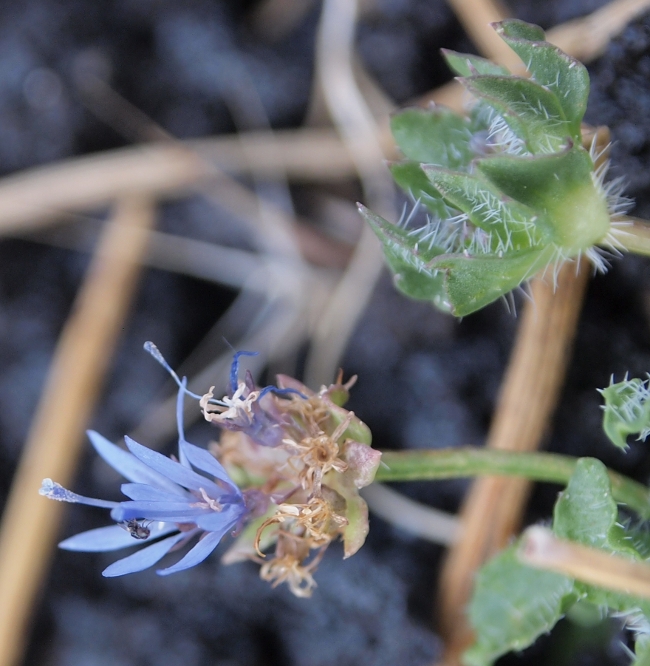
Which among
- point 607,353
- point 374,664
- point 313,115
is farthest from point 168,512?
point 313,115

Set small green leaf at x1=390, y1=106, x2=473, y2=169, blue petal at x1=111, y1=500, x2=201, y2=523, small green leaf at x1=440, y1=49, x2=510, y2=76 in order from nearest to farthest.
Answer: blue petal at x1=111, y1=500, x2=201, y2=523 → small green leaf at x1=440, y1=49, x2=510, y2=76 → small green leaf at x1=390, y1=106, x2=473, y2=169

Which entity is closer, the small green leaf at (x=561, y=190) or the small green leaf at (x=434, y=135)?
the small green leaf at (x=561, y=190)

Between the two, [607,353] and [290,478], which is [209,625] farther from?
[607,353]

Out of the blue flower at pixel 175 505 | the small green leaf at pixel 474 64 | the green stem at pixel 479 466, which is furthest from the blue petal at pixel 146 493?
the small green leaf at pixel 474 64

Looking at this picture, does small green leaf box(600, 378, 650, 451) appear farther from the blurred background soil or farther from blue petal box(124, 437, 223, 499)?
blue petal box(124, 437, 223, 499)

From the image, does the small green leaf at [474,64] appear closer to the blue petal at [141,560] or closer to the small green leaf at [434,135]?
the small green leaf at [434,135]

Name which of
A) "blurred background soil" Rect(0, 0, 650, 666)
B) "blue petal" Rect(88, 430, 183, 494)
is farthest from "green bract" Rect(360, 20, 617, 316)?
"blue petal" Rect(88, 430, 183, 494)
